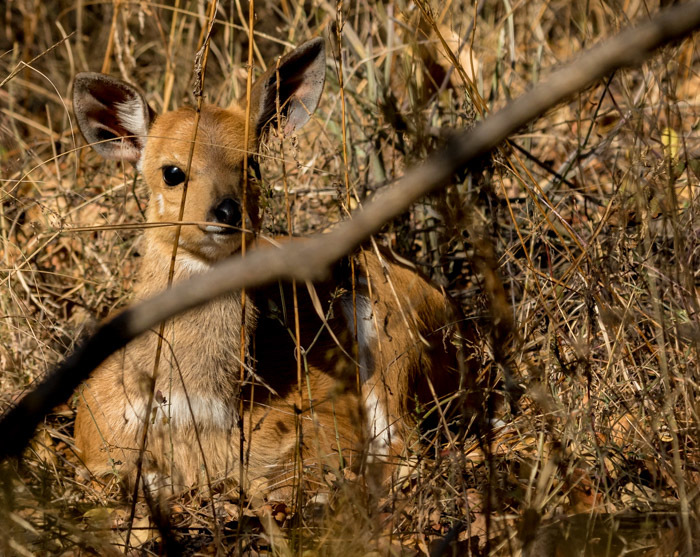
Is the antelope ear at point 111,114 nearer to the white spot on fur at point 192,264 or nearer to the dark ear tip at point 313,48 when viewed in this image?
the white spot on fur at point 192,264

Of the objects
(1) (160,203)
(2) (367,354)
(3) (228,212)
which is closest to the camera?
(3) (228,212)

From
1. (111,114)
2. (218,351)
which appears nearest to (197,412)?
(218,351)

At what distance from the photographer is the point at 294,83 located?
10.2 feet

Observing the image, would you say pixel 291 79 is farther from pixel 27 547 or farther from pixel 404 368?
pixel 27 547

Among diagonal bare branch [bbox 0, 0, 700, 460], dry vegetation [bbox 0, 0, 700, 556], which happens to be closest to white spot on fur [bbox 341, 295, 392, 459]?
dry vegetation [bbox 0, 0, 700, 556]

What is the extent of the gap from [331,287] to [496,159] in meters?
1.04

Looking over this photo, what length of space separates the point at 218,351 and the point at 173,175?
65 centimetres

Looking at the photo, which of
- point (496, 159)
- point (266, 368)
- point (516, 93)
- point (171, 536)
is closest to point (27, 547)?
point (171, 536)

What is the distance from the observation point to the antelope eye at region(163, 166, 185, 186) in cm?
293

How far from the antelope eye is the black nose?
289 millimetres

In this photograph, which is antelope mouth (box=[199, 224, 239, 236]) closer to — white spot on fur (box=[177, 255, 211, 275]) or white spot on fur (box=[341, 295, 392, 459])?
white spot on fur (box=[177, 255, 211, 275])

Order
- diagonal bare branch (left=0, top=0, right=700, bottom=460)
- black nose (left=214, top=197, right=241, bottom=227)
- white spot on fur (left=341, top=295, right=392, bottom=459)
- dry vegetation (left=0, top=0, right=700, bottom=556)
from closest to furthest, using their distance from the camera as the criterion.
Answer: diagonal bare branch (left=0, top=0, right=700, bottom=460), dry vegetation (left=0, top=0, right=700, bottom=556), black nose (left=214, top=197, right=241, bottom=227), white spot on fur (left=341, top=295, right=392, bottom=459)

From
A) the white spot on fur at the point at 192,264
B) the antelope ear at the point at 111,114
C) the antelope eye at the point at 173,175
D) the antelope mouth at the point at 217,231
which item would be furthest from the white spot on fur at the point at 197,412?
the antelope ear at the point at 111,114

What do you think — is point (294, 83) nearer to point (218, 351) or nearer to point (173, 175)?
point (173, 175)
